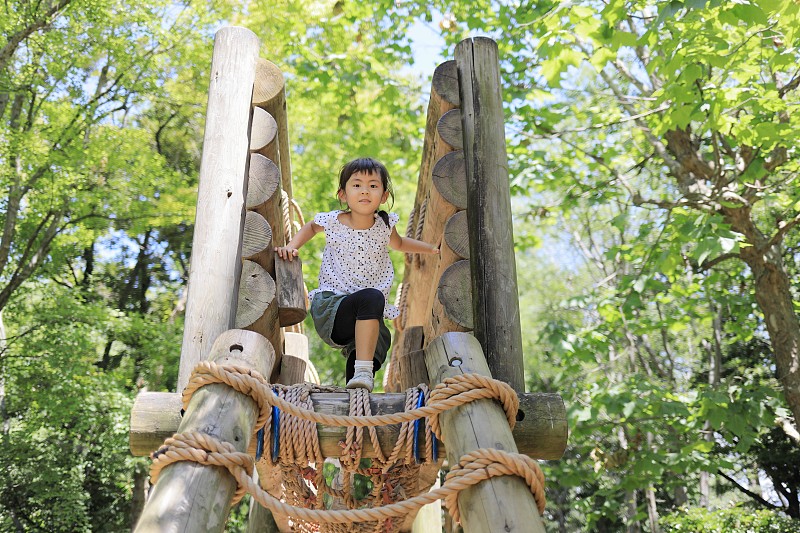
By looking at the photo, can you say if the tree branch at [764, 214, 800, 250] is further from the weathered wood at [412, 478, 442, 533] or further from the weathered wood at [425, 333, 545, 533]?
the weathered wood at [425, 333, 545, 533]

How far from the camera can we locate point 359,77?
7191 mm

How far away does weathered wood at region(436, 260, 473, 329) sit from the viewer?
2.51 metres

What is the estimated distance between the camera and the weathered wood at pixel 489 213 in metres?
2.57

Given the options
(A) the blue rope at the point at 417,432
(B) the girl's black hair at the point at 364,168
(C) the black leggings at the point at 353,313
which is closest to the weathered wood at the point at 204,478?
(A) the blue rope at the point at 417,432

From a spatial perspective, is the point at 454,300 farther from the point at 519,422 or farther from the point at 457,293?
the point at 519,422

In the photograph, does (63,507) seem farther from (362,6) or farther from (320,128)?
(362,6)

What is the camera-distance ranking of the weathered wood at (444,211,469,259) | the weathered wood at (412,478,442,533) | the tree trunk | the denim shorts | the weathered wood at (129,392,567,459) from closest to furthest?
the weathered wood at (129,392,567,459)
the weathered wood at (444,211,469,259)
the denim shorts
the weathered wood at (412,478,442,533)
the tree trunk

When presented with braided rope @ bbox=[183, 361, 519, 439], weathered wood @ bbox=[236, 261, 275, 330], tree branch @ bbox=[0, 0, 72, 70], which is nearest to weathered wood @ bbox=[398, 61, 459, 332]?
weathered wood @ bbox=[236, 261, 275, 330]

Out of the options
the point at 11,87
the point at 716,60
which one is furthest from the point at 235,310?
the point at 11,87

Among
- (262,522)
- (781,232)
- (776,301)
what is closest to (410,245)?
(262,522)

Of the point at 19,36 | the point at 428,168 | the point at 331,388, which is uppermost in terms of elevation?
the point at 19,36

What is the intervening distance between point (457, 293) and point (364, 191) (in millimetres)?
739

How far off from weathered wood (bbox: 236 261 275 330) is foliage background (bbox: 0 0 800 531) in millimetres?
2149

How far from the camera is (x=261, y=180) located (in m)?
2.75
